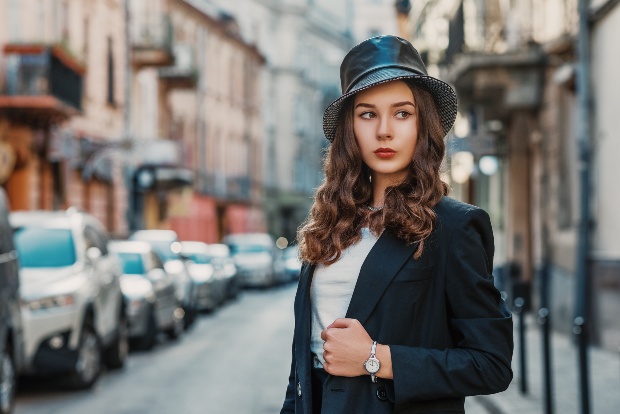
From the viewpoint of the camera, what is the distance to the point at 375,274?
112 inches

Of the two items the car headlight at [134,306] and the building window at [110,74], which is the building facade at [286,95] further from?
the car headlight at [134,306]

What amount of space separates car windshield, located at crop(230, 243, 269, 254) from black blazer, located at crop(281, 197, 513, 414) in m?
36.2

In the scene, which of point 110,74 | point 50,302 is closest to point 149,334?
point 50,302

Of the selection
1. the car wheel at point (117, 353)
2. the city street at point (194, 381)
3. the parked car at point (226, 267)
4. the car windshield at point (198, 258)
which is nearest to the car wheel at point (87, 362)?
the city street at point (194, 381)

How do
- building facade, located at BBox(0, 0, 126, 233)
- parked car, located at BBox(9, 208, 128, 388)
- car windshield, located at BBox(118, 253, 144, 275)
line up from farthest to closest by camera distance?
building facade, located at BBox(0, 0, 126, 233) → car windshield, located at BBox(118, 253, 144, 275) → parked car, located at BBox(9, 208, 128, 388)

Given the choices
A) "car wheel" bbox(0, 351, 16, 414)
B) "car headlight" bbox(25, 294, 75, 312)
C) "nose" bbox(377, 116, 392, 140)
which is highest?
"nose" bbox(377, 116, 392, 140)

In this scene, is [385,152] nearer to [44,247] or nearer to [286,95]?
[44,247]

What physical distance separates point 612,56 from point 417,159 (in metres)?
A: 12.6

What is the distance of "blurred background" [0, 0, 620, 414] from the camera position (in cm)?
1142

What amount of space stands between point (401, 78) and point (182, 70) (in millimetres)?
39531

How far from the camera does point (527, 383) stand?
1112 cm

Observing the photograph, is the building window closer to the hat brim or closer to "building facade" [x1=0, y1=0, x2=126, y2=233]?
"building facade" [x1=0, y1=0, x2=126, y2=233]

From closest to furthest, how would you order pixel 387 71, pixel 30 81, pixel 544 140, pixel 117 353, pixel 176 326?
1. pixel 387 71
2. pixel 117 353
3. pixel 176 326
4. pixel 544 140
5. pixel 30 81

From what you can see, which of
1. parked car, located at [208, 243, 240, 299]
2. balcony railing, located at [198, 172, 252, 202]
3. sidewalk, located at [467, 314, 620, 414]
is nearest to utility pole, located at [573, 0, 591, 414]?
sidewalk, located at [467, 314, 620, 414]
